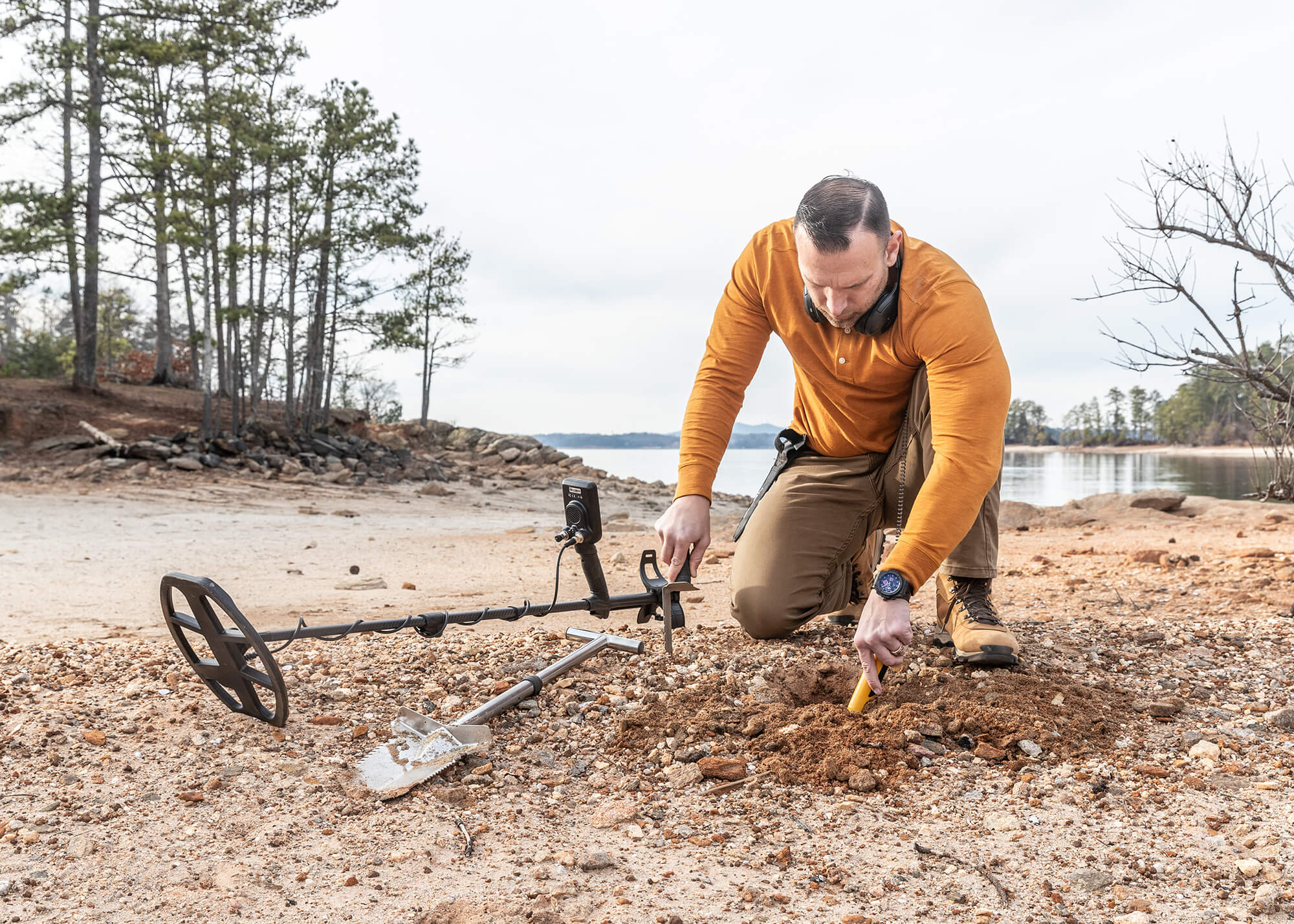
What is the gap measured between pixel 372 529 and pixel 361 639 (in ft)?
17.9

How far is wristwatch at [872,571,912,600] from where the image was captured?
216cm

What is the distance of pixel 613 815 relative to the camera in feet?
6.77

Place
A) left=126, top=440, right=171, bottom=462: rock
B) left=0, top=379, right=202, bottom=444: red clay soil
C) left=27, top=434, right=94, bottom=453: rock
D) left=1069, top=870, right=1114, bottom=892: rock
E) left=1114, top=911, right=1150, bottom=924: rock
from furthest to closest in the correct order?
left=0, top=379, right=202, bottom=444: red clay soil, left=27, top=434, right=94, bottom=453: rock, left=126, top=440, right=171, bottom=462: rock, left=1069, top=870, right=1114, bottom=892: rock, left=1114, top=911, right=1150, bottom=924: rock

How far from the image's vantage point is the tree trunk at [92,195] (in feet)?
51.6

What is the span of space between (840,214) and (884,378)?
29.5 inches

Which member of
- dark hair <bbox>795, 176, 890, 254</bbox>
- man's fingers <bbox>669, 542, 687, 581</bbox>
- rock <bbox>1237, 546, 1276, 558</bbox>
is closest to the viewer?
dark hair <bbox>795, 176, 890, 254</bbox>

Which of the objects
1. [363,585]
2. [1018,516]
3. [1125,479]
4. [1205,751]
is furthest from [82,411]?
[1125,479]

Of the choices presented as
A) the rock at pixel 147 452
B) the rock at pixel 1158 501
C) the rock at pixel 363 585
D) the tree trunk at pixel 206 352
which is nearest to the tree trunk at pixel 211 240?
the tree trunk at pixel 206 352

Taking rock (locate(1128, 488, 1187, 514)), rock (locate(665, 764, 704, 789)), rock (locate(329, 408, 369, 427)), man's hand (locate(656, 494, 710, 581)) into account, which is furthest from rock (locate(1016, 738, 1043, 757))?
rock (locate(329, 408, 369, 427))

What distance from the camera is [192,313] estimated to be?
16578 millimetres

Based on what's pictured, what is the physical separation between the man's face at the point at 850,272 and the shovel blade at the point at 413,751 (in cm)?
159

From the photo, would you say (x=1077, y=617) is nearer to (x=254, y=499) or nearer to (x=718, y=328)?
(x=718, y=328)

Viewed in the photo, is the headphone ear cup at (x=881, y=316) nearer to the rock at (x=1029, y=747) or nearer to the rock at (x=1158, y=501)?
the rock at (x=1029, y=747)

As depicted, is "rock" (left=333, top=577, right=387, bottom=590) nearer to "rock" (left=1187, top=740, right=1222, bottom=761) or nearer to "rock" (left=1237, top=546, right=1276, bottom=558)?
"rock" (left=1187, top=740, right=1222, bottom=761)
